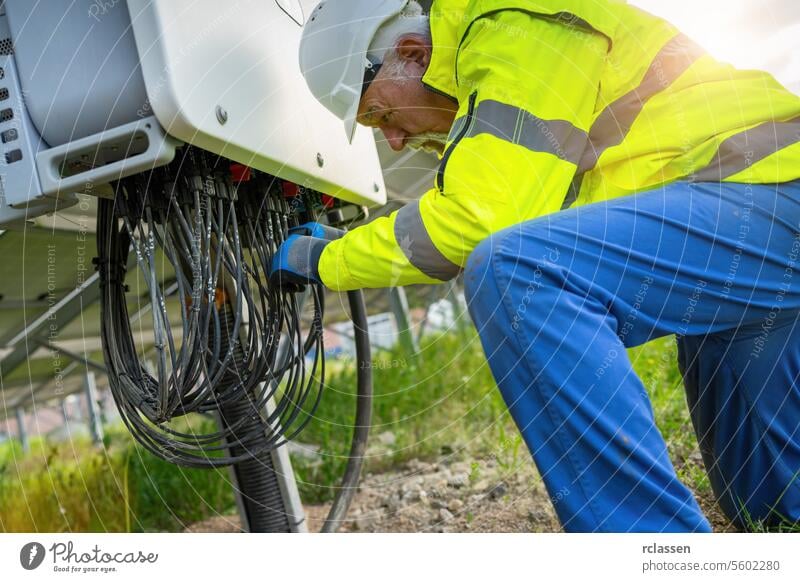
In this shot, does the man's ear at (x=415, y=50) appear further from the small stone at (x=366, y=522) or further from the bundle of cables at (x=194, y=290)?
the small stone at (x=366, y=522)

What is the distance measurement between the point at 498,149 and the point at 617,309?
286 millimetres

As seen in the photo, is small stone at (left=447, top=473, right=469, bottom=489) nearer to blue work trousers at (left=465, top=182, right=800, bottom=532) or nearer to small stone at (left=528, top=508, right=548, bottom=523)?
small stone at (left=528, top=508, right=548, bottom=523)

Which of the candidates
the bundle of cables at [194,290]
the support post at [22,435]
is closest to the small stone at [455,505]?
the bundle of cables at [194,290]

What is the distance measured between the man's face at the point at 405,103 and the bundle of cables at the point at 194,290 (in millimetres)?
235

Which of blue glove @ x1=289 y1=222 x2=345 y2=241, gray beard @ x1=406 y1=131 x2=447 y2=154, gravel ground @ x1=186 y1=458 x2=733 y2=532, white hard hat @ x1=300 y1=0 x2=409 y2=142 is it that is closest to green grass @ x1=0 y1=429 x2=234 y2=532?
gravel ground @ x1=186 y1=458 x2=733 y2=532

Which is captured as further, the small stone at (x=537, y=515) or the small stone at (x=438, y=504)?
the small stone at (x=438, y=504)

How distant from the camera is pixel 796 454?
1.48 m

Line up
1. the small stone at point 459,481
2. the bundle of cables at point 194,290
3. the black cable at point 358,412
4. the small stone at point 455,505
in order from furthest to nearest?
the small stone at point 459,481, the small stone at point 455,505, the black cable at point 358,412, the bundle of cables at point 194,290

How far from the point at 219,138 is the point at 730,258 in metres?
0.79

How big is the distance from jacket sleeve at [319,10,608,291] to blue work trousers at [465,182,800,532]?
6cm

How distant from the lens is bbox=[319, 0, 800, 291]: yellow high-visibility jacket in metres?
1.18

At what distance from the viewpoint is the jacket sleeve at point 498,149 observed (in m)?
1.17

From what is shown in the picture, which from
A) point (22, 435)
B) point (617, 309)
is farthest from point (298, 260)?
point (22, 435)

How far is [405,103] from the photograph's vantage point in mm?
1460
